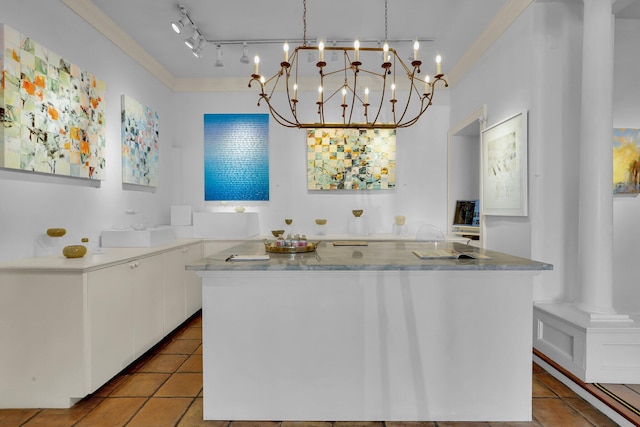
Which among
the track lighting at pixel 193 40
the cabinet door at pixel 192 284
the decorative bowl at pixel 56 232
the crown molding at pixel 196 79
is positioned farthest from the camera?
the cabinet door at pixel 192 284

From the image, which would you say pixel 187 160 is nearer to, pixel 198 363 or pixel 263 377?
pixel 198 363

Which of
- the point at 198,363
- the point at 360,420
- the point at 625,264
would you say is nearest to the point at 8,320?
the point at 198,363

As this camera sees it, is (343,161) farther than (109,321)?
Yes

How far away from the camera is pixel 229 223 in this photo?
4418mm

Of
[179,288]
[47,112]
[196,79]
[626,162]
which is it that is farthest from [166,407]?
[196,79]

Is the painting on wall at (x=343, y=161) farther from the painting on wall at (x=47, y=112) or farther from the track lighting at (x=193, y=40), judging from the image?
the painting on wall at (x=47, y=112)

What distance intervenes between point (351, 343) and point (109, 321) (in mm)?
1714

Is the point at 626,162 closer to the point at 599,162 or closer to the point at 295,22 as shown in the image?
the point at 599,162

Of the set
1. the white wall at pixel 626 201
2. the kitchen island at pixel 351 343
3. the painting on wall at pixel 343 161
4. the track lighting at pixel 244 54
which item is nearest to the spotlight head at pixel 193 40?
the track lighting at pixel 244 54

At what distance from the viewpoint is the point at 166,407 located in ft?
7.37

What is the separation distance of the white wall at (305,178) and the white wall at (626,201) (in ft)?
6.96

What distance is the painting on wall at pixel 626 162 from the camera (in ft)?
9.55

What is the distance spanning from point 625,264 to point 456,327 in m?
2.04

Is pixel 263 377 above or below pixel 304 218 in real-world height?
below
